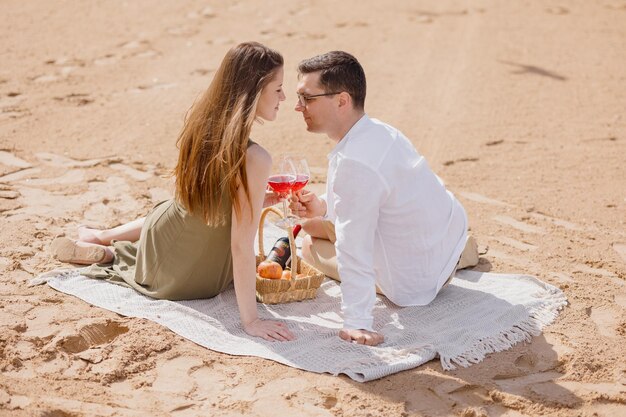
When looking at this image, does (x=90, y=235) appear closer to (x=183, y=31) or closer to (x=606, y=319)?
(x=606, y=319)

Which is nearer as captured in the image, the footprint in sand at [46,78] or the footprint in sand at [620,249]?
the footprint in sand at [620,249]

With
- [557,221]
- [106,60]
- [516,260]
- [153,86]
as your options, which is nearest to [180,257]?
[516,260]

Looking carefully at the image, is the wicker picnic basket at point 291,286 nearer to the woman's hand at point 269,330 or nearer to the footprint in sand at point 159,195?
the woman's hand at point 269,330

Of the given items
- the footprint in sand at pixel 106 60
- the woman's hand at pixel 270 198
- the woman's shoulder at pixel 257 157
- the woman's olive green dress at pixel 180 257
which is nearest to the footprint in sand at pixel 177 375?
the woman's olive green dress at pixel 180 257

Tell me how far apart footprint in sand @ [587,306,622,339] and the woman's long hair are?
208 centimetres

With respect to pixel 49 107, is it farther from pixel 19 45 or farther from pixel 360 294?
pixel 360 294

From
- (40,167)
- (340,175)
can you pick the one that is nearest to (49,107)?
(40,167)

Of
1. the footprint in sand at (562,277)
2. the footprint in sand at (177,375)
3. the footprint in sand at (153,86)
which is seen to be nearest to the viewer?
the footprint in sand at (177,375)

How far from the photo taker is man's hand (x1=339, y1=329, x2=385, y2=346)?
4164 mm

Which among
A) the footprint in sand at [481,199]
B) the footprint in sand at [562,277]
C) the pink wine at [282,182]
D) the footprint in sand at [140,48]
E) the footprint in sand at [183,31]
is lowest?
the footprint in sand at [562,277]

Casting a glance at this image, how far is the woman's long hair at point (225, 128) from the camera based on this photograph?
4066 mm

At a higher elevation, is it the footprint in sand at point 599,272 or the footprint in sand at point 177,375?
the footprint in sand at point 177,375

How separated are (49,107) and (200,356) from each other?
484cm

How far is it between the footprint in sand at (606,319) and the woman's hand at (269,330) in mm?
1699
